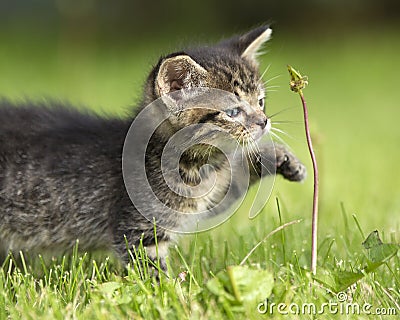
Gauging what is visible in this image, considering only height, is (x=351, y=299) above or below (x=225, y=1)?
below

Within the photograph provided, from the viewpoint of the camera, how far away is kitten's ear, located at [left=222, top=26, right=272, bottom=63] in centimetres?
354

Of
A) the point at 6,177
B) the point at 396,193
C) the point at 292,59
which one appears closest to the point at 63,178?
the point at 6,177

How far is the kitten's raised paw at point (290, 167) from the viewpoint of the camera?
3.44 metres

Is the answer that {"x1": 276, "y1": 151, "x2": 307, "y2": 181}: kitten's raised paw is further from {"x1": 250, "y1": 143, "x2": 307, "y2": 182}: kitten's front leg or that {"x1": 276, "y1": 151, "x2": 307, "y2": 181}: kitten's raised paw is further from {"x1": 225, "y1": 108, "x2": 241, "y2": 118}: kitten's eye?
{"x1": 225, "y1": 108, "x2": 241, "y2": 118}: kitten's eye

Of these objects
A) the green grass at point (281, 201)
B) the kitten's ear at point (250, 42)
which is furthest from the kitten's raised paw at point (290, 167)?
the kitten's ear at point (250, 42)

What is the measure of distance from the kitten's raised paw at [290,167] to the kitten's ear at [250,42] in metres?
0.52

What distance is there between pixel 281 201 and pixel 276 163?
0.94m

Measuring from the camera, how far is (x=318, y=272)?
2.65m

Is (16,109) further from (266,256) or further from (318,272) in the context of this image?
(318,272)

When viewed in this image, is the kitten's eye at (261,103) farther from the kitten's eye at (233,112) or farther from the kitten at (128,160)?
the kitten's eye at (233,112)

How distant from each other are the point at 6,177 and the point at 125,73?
8.59m

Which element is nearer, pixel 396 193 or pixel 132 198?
pixel 132 198

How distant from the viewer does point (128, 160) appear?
3.38m

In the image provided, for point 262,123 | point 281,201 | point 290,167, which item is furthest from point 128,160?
point 281,201
